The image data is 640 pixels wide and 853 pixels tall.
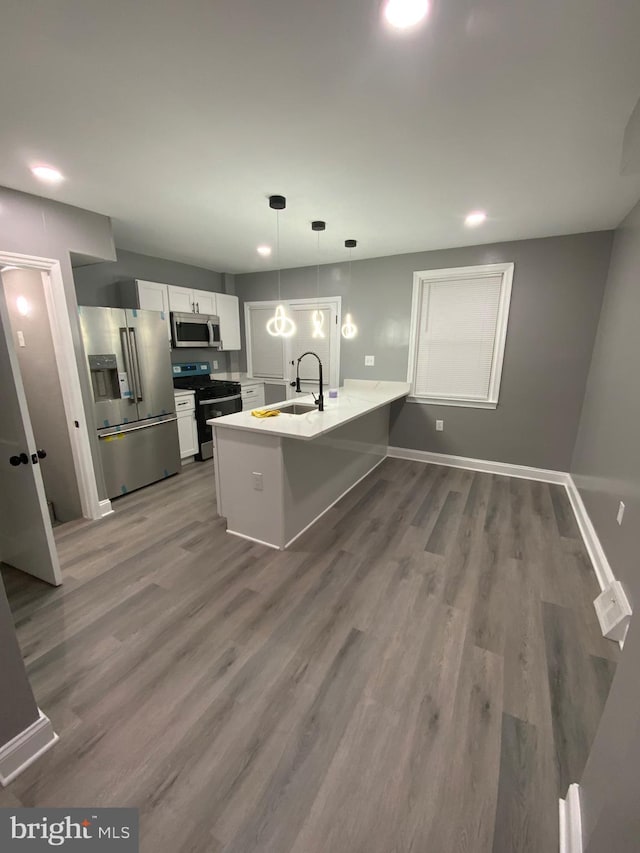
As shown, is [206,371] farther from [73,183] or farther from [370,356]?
[73,183]

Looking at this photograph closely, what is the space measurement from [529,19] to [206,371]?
16.1 ft

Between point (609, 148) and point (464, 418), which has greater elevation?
point (609, 148)

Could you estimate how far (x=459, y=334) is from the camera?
4.05 metres

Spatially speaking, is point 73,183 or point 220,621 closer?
point 220,621

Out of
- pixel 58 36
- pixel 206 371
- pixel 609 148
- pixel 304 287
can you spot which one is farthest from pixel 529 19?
pixel 206 371

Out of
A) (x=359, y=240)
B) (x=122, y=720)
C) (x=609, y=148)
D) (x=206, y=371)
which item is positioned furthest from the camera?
(x=206, y=371)

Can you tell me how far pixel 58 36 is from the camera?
3.95 ft

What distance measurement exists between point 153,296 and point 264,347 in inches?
72.9

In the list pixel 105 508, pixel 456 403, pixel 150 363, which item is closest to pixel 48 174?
pixel 150 363

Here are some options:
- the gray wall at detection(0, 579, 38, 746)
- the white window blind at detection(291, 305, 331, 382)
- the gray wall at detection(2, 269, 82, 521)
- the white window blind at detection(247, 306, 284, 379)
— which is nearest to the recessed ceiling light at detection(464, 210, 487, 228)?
the white window blind at detection(291, 305, 331, 382)

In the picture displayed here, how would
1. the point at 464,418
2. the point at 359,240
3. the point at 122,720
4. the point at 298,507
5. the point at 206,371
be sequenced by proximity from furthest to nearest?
the point at 206,371 → the point at 464,418 → the point at 359,240 → the point at 298,507 → the point at 122,720

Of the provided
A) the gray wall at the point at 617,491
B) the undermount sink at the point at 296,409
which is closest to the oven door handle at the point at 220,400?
the undermount sink at the point at 296,409

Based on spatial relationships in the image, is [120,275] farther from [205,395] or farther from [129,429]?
[129,429]

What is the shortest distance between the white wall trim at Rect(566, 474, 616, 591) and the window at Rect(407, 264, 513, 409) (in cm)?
125
